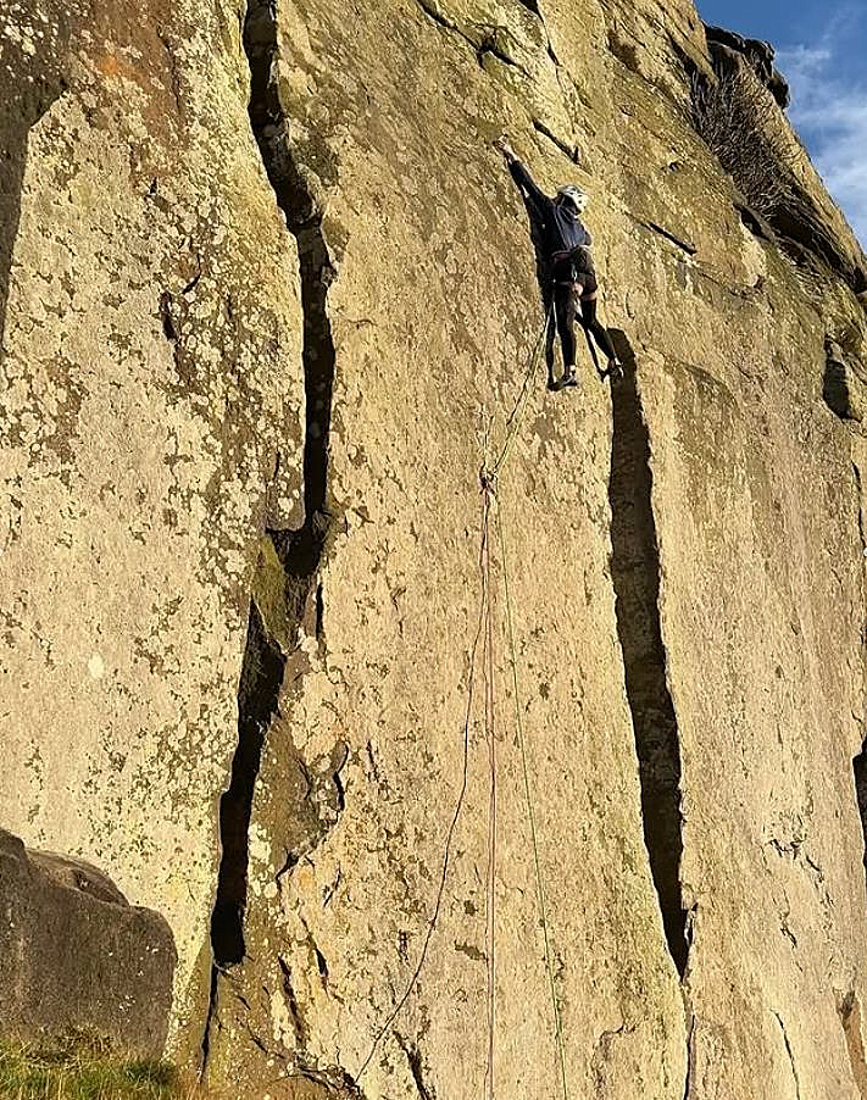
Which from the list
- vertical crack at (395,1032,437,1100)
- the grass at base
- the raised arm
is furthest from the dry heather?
the grass at base

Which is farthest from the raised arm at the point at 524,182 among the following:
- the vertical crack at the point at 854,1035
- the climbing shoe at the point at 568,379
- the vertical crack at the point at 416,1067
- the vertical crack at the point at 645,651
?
the vertical crack at the point at 854,1035

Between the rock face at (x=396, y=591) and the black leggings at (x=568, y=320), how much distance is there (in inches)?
9.7

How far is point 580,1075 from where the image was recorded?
7.26 metres

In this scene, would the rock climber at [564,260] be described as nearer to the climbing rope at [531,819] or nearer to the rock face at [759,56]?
the climbing rope at [531,819]

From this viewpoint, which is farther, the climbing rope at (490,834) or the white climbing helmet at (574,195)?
the white climbing helmet at (574,195)

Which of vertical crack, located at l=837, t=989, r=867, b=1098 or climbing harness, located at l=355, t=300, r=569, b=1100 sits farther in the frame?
vertical crack, located at l=837, t=989, r=867, b=1098

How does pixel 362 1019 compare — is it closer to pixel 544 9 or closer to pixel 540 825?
pixel 540 825

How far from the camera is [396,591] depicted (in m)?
7.09

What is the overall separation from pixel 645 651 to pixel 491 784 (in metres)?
2.14

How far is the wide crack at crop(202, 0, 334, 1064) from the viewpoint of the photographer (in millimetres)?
5953

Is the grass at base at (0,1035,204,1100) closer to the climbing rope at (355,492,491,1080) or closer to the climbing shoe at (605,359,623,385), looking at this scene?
the climbing rope at (355,492,491,1080)

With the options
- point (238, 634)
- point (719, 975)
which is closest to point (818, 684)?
point (719, 975)

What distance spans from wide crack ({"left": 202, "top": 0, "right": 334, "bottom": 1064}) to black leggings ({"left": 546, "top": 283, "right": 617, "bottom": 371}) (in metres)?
2.29

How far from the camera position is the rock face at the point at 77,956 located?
180 inches
